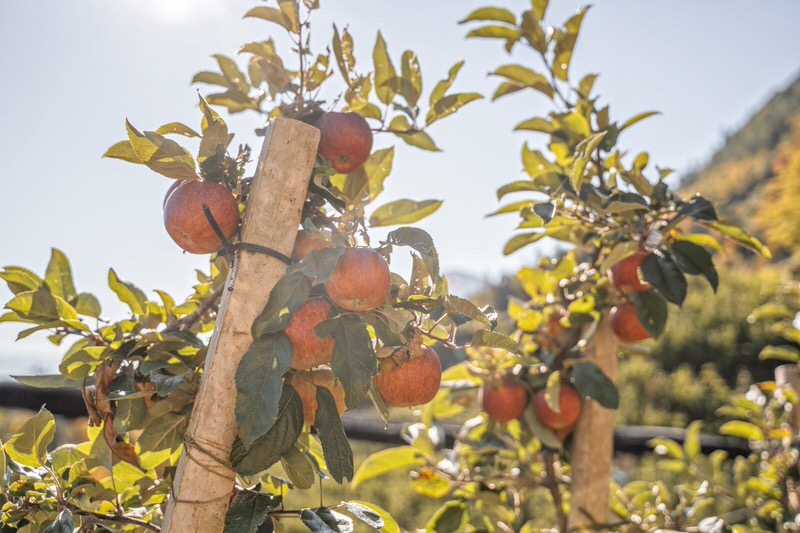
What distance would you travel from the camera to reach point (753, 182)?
76.4 ft

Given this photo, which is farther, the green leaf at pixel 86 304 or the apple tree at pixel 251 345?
the green leaf at pixel 86 304

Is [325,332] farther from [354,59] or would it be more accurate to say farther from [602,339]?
[602,339]

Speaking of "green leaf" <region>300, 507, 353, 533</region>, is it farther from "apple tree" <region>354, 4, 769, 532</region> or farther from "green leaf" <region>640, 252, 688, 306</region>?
"green leaf" <region>640, 252, 688, 306</region>

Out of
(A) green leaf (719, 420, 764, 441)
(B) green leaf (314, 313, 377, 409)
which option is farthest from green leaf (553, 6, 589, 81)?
(A) green leaf (719, 420, 764, 441)

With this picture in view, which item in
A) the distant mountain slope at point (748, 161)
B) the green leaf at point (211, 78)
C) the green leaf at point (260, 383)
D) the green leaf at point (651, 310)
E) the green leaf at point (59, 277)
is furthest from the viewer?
the distant mountain slope at point (748, 161)

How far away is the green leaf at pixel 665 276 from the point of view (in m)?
0.90

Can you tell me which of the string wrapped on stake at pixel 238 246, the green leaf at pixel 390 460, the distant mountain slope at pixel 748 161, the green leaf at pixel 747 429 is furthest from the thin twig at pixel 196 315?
the distant mountain slope at pixel 748 161

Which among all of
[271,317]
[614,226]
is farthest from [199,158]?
[614,226]

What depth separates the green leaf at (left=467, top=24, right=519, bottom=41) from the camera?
1.12 metres

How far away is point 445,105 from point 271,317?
48 centimetres

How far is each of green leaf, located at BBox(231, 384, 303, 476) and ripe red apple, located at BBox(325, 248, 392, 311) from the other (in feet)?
0.41

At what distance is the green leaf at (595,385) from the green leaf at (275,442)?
1.86 ft

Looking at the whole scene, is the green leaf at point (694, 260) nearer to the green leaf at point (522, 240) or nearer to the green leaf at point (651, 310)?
the green leaf at point (651, 310)

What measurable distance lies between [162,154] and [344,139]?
24cm
